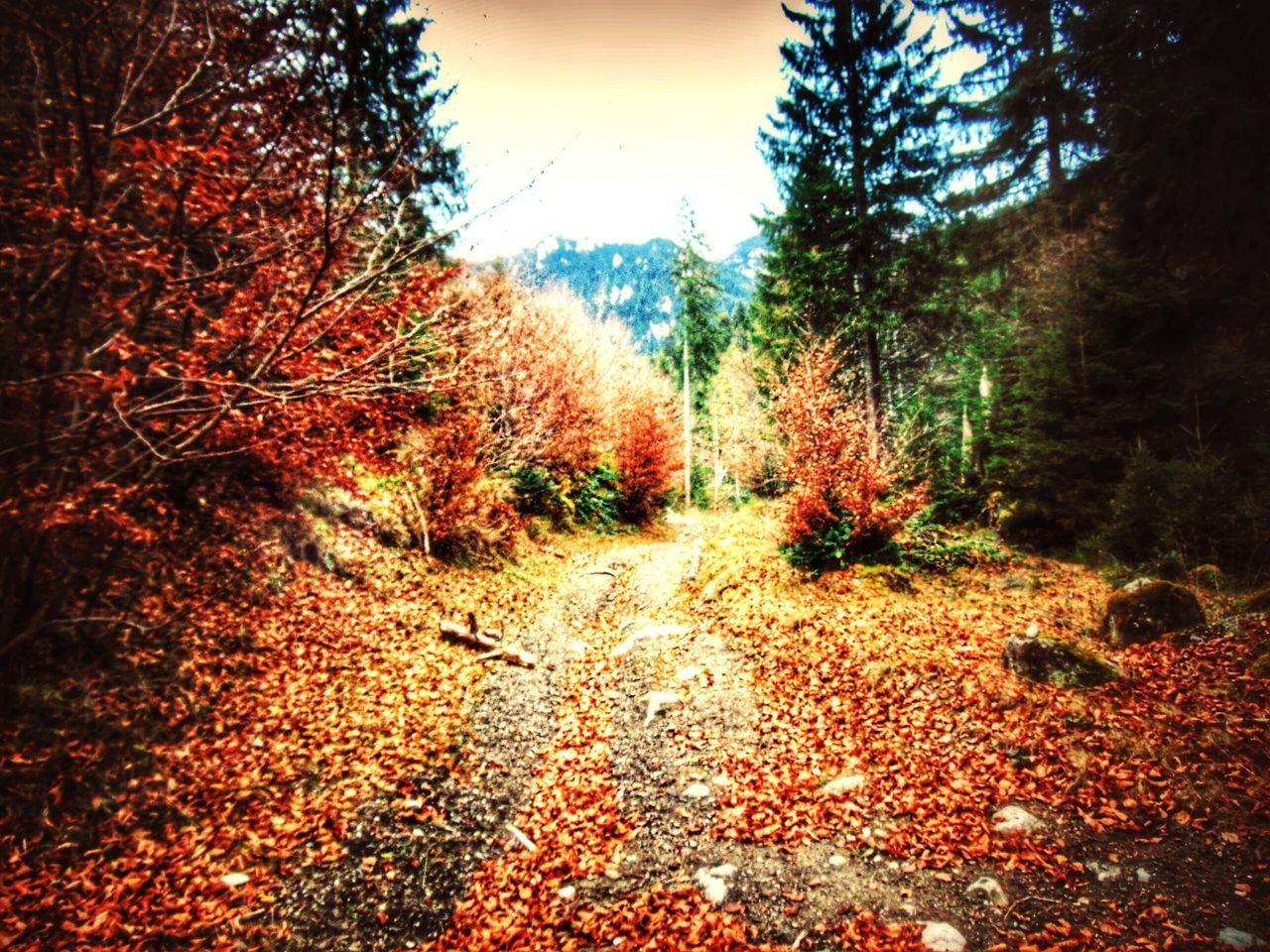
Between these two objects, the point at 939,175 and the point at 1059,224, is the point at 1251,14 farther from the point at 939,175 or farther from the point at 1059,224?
the point at 939,175

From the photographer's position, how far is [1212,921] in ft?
10.5

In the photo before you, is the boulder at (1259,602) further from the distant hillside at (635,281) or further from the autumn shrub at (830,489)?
the distant hillside at (635,281)

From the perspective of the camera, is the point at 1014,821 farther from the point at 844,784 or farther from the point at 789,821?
the point at 789,821

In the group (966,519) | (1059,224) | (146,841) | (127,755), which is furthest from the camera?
(966,519)

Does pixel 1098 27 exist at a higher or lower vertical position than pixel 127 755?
higher

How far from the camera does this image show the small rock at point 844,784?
16.3 ft

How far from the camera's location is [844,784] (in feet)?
16.5

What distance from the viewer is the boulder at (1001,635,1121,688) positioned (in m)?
5.73

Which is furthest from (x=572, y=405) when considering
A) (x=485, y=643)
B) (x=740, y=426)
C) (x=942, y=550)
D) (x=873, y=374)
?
(x=942, y=550)

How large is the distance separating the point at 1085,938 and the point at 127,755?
308 inches

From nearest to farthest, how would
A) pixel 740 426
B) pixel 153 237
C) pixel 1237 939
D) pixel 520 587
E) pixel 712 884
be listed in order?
pixel 1237 939
pixel 712 884
pixel 153 237
pixel 520 587
pixel 740 426

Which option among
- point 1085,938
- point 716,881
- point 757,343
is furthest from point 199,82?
point 757,343

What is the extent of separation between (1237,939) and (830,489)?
284 inches

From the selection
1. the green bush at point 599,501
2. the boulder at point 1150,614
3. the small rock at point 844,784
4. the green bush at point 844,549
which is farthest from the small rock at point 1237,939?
the green bush at point 599,501
